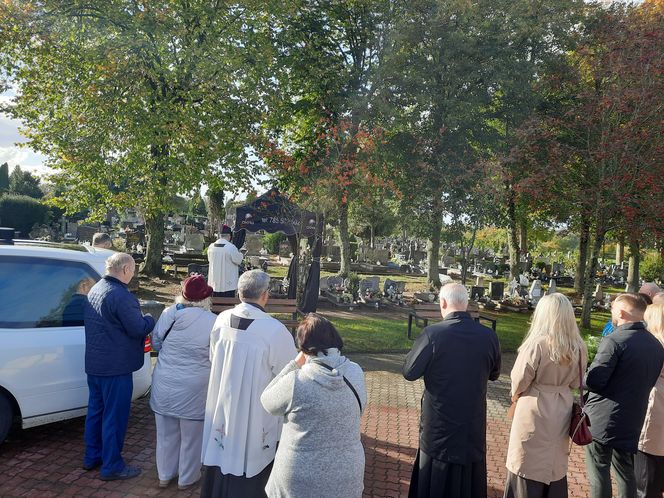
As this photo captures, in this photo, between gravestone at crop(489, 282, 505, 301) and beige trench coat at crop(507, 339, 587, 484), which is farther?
gravestone at crop(489, 282, 505, 301)

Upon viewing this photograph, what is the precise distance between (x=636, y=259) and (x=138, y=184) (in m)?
20.8

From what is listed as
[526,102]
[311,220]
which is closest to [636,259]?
[526,102]

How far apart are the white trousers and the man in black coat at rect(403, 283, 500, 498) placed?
1.88 m

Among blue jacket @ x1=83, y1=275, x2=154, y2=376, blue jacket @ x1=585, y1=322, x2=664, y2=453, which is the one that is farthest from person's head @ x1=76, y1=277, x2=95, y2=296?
blue jacket @ x1=585, y1=322, x2=664, y2=453

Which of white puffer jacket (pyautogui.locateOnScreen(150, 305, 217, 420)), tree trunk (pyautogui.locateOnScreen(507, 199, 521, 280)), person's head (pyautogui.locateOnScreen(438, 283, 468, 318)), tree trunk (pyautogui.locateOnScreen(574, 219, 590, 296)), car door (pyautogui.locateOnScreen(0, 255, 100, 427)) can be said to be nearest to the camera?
person's head (pyautogui.locateOnScreen(438, 283, 468, 318))

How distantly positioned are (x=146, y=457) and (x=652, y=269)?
29.8 m

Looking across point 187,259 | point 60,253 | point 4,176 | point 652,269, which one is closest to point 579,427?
point 60,253

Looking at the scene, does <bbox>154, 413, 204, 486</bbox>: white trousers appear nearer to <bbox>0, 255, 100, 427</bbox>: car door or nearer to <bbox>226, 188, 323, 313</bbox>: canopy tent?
<bbox>0, 255, 100, 427</bbox>: car door

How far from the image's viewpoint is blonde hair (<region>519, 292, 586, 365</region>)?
327 centimetres

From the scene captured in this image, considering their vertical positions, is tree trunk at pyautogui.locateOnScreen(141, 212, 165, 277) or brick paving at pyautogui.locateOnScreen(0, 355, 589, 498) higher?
tree trunk at pyautogui.locateOnScreen(141, 212, 165, 277)

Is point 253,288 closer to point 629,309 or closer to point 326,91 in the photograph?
point 629,309

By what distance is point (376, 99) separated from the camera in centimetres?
1702

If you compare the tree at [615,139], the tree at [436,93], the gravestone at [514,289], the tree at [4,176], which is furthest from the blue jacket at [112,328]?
the tree at [4,176]

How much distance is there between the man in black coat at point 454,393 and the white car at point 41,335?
9.35 feet
